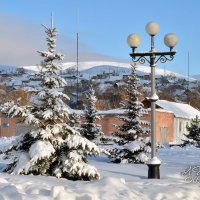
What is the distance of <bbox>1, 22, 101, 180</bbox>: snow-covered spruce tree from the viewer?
1340 centimetres

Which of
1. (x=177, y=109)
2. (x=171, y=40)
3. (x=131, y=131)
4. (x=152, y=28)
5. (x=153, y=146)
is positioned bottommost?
(x=153, y=146)

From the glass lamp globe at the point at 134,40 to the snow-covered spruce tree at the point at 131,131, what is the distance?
8.35 metres

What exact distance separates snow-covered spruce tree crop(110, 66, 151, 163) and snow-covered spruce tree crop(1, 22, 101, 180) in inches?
358

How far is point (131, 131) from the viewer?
24.0m

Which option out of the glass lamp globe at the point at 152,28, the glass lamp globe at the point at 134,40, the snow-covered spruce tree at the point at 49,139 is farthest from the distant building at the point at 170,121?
the snow-covered spruce tree at the point at 49,139

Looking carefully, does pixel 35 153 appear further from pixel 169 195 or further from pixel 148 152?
pixel 148 152

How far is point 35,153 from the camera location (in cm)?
1333

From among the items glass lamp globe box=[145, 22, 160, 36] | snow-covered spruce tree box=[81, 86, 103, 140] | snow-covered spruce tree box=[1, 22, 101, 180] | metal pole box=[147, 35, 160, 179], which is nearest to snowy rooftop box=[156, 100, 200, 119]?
snow-covered spruce tree box=[81, 86, 103, 140]

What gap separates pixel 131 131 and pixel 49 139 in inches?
407

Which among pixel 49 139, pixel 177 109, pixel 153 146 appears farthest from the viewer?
pixel 177 109

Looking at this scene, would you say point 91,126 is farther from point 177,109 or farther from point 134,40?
point 177,109

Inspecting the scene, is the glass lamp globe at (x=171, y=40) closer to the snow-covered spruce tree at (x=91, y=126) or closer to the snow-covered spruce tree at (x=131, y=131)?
the snow-covered spruce tree at (x=131, y=131)

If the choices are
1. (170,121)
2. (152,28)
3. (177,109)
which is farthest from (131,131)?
(177,109)

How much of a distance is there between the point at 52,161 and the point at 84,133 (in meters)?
15.8
